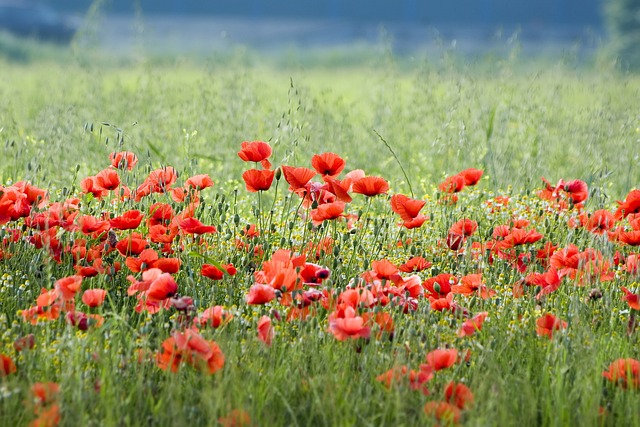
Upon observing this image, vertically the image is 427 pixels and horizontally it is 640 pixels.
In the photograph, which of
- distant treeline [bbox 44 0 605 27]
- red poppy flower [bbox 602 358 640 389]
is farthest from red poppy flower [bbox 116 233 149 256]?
distant treeline [bbox 44 0 605 27]

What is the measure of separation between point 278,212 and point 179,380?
69.3 inches

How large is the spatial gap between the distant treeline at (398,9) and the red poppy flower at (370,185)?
29.4m

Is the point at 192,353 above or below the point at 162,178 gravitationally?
below

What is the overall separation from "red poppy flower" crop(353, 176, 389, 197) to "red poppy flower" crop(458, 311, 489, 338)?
0.57 m

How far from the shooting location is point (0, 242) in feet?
9.54

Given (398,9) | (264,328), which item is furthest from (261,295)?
(398,9)

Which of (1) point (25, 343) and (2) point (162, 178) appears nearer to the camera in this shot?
(1) point (25, 343)

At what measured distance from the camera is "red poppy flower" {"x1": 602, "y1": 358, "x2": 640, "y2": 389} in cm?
211

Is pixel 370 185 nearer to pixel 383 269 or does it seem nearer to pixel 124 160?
pixel 383 269

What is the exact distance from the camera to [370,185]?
279 centimetres

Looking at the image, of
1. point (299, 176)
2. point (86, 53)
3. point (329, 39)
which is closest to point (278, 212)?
point (299, 176)

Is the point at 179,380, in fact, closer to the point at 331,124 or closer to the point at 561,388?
the point at 561,388

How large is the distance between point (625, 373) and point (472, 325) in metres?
0.38

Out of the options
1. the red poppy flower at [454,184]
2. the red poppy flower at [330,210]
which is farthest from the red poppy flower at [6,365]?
the red poppy flower at [454,184]
